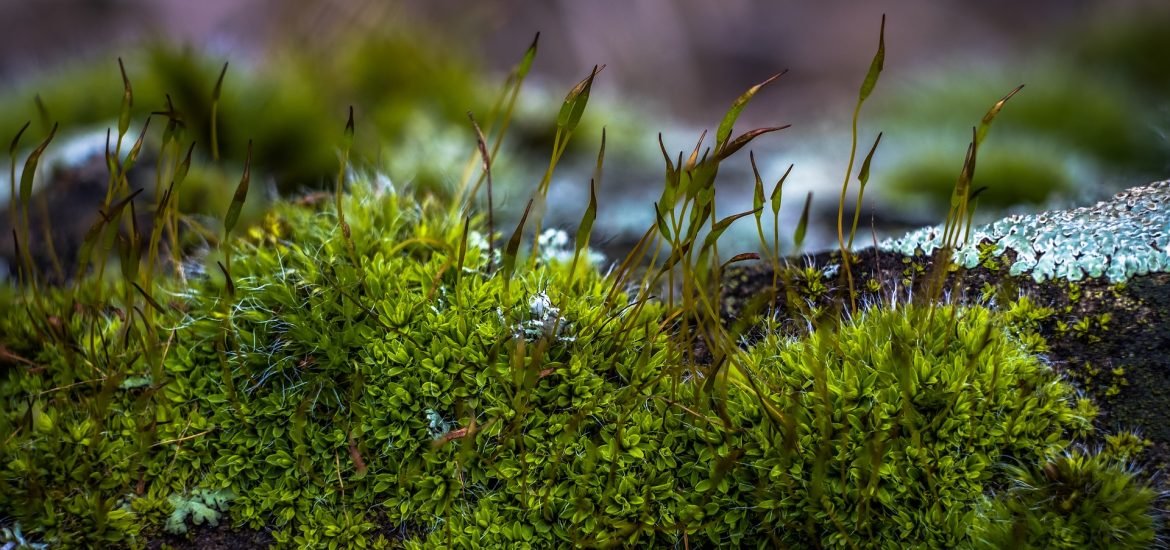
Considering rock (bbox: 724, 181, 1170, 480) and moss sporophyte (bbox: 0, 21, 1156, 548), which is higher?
rock (bbox: 724, 181, 1170, 480)

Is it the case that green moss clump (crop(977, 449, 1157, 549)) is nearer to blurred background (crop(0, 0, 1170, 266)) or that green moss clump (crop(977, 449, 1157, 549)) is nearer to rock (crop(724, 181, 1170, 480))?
rock (crop(724, 181, 1170, 480))

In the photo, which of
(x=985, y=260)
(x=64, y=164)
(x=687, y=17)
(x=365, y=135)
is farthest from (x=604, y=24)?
(x=985, y=260)

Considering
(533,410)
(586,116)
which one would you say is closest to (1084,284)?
(533,410)

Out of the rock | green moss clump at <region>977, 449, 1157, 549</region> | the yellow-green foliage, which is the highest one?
the rock

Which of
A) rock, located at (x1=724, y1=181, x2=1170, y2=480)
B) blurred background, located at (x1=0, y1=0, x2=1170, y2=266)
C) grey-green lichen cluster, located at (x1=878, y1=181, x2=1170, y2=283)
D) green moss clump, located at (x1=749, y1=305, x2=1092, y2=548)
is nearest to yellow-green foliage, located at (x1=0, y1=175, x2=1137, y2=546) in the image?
green moss clump, located at (x1=749, y1=305, x2=1092, y2=548)

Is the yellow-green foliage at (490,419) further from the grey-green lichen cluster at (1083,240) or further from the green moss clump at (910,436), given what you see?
the grey-green lichen cluster at (1083,240)

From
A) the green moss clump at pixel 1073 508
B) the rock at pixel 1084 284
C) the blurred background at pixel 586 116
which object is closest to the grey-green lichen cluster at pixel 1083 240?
the rock at pixel 1084 284
